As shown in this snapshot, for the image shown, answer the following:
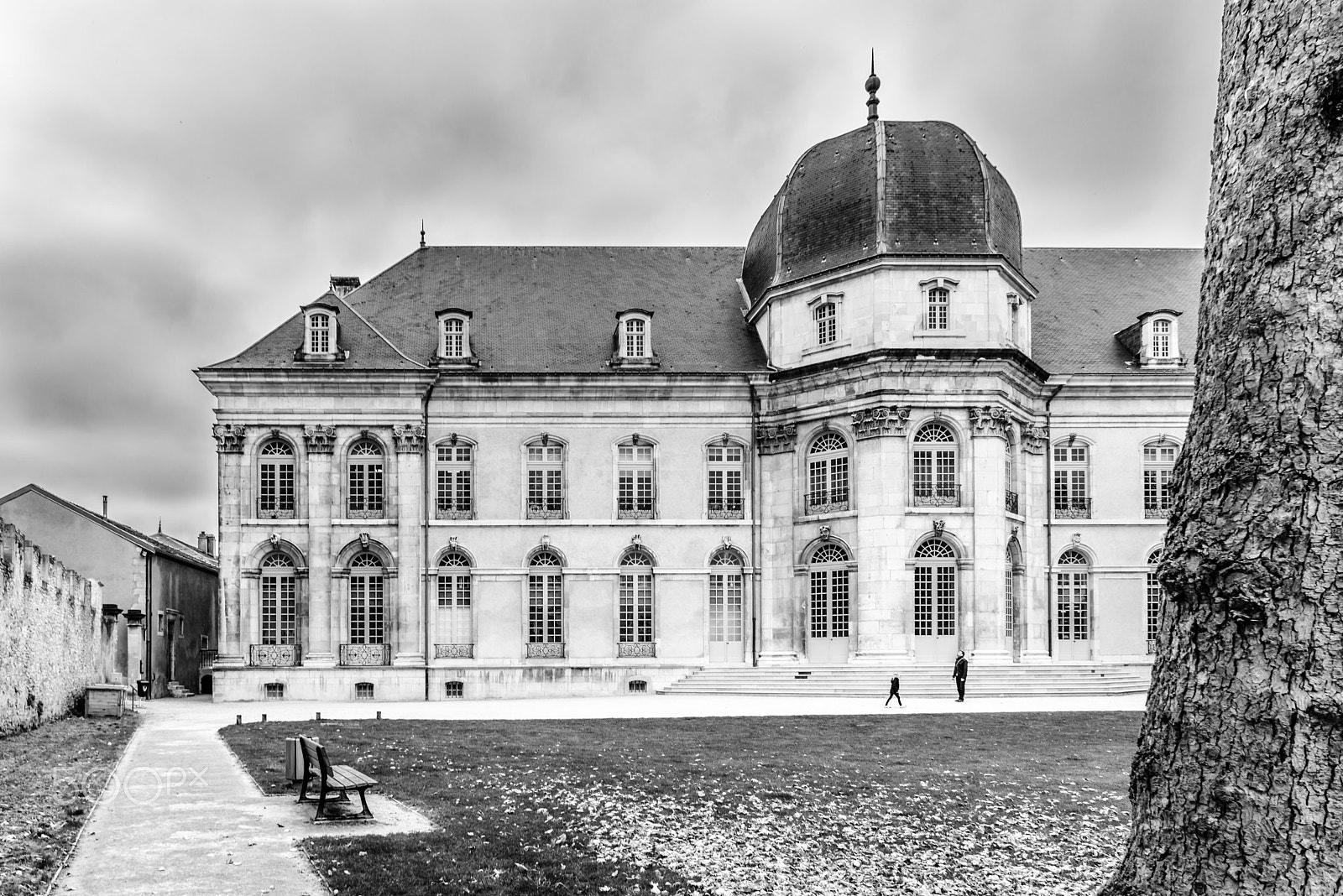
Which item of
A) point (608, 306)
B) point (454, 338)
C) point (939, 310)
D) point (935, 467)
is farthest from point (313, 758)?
point (608, 306)

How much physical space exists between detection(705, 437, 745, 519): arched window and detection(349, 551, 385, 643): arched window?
9885mm

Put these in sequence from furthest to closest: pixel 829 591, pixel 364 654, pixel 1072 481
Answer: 1. pixel 1072 481
2. pixel 829 591
3. pixel 364 654

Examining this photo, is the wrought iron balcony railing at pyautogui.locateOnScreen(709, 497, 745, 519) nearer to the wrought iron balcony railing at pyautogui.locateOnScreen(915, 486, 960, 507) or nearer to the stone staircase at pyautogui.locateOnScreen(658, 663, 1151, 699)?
the stone staircase at pyautogui.locateOnScreen(658, 663, 1151, 699)

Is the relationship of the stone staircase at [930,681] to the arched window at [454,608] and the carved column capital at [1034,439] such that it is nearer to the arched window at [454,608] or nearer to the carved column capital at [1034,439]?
the arched window at [454,608]

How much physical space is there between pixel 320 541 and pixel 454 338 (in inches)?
279

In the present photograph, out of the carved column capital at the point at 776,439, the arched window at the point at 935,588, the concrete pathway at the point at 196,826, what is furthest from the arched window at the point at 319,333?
the arched window at the point at 935,588

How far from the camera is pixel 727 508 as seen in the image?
3328cm

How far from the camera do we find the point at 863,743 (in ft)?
56.8

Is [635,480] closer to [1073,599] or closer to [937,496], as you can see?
[937,496]

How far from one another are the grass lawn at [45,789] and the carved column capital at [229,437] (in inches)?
474

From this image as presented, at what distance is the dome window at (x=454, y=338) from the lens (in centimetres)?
3328

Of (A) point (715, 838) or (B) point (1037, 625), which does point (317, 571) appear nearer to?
(B) point (1037, 625)

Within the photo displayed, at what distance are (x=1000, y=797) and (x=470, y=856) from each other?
5743 mm

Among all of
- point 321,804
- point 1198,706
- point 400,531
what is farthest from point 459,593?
point 1198,706
